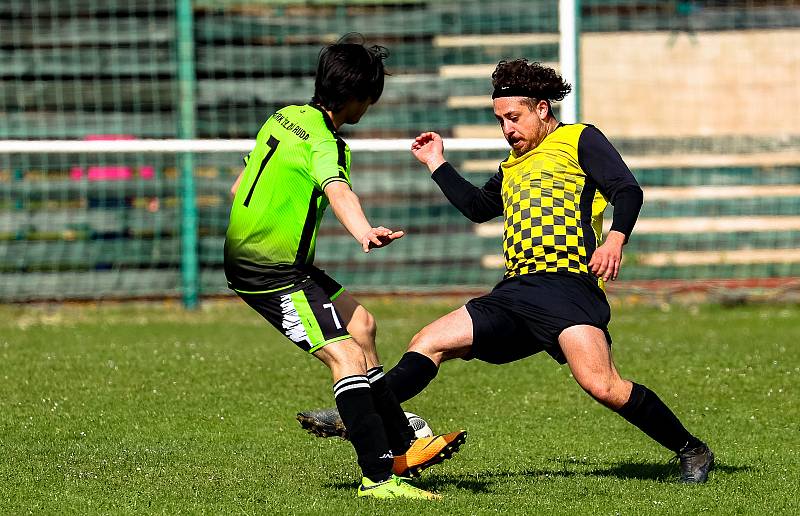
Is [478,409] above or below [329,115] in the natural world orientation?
below

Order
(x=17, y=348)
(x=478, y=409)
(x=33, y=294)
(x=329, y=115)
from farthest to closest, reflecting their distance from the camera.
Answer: (x=33, y=294) < (x=17, y=348) < (x=478, y=409) < (x=329, y=115)

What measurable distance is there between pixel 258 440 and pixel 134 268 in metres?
7.88

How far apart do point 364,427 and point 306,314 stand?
533 mm

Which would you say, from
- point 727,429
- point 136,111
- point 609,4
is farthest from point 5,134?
point 727,429

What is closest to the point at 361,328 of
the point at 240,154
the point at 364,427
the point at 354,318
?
the point at 354,318

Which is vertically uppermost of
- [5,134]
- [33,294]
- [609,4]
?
[609,4]

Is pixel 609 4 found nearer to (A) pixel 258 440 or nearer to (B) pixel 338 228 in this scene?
(B) pixel 338 228

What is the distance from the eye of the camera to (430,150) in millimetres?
6961

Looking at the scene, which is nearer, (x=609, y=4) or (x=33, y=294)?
(x=33, y=294)

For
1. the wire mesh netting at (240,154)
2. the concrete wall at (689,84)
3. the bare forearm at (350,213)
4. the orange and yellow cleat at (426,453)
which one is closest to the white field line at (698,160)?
the wire mesh netting at (240,154)

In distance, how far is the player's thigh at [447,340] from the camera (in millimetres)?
6484

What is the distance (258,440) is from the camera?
25.7 feet

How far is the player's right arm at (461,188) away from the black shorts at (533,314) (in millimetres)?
461

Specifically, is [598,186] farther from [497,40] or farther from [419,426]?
[497,40]
